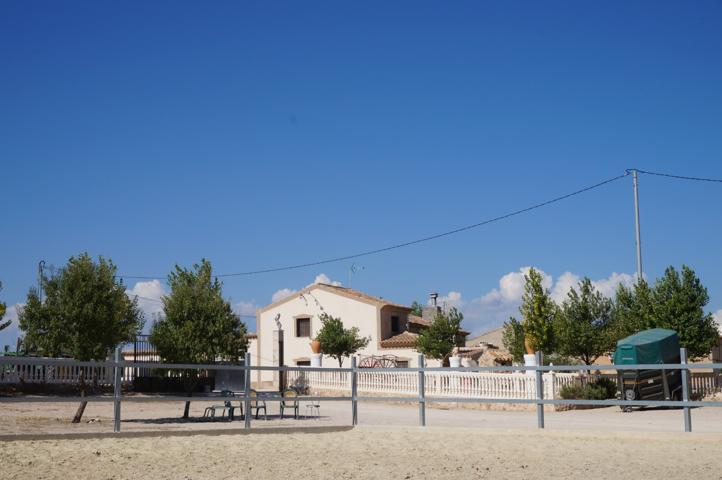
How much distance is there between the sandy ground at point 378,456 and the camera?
33.1 feet

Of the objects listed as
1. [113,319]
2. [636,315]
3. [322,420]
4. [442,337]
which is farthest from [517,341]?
[113,319]

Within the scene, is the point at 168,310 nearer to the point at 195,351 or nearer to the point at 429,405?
the point at 195,351

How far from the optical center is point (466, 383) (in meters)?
27.4

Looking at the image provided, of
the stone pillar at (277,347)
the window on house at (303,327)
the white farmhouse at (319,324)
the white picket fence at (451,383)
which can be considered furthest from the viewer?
the stone pillar at (277,347)

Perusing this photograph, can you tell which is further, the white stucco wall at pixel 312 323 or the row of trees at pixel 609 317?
the white stucco wall at pixel 312 323

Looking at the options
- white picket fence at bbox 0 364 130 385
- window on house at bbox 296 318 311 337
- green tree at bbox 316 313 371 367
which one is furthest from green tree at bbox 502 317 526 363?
white picket fence at bbox 0 364 130 385

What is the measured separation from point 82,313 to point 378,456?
34.3 ft

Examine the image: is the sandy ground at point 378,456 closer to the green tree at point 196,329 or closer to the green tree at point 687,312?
the green tree at point 196,329

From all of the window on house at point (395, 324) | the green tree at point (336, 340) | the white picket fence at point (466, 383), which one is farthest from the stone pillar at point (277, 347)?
the white picket fence at point (466, 383)

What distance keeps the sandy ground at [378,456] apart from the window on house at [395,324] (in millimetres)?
31721

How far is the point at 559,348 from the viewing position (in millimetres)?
32312

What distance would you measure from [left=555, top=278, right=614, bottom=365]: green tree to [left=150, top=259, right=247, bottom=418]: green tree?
14991 mm

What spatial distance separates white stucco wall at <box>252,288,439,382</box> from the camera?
149 feet

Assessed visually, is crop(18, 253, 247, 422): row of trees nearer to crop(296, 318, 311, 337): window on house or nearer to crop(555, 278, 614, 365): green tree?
crop(555, 278, 614, 365): green tree
